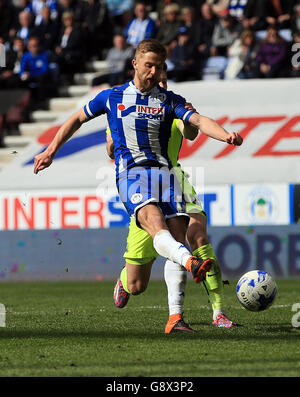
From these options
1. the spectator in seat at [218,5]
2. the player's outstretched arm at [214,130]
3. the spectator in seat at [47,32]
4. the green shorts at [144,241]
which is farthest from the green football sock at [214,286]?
the spectator in seat at [47,32]

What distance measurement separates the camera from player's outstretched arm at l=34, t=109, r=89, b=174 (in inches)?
273

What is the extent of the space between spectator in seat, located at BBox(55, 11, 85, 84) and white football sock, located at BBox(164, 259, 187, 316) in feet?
41.0

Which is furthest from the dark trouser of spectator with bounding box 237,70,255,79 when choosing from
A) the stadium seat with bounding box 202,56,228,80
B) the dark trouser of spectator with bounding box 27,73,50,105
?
the dark trouser of spectator with bounding box 27,73,50,105

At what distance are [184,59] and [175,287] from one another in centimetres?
1070

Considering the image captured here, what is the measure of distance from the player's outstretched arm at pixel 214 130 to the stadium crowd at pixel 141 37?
949 cm

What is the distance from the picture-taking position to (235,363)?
5371 mm

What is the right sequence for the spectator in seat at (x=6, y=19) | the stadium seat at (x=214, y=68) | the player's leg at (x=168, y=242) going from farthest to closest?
1. the spectator in seat at (x=6, y=19)
2. the stadium seat at (x=214, y=68)
3. the player's leg at (x=168, y=242)

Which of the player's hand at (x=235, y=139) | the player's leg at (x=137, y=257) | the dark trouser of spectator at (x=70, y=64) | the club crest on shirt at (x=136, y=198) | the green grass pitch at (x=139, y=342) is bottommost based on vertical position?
the green grass pitch at (x=139, y=342)

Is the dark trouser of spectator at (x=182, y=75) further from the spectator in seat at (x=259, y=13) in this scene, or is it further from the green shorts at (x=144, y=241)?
the green shorts at (x=144, y=241)

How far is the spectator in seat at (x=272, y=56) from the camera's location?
52.7 ft

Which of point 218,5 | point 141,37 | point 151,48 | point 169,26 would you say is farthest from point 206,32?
point 151,48

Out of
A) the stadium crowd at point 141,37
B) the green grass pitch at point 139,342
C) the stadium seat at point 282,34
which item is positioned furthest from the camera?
the stadium seat at point 282,34

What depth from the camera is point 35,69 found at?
62.0 ft

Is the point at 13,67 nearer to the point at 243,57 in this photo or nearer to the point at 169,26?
the point at 169,26
